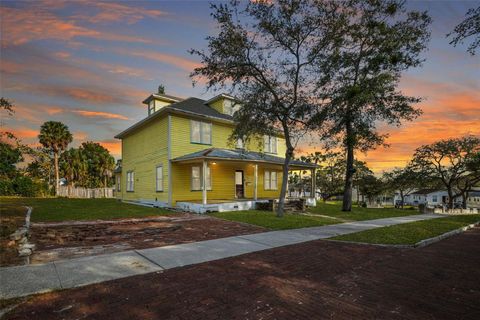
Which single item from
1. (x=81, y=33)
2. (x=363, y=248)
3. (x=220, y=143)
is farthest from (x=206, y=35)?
(x=363, y=248)

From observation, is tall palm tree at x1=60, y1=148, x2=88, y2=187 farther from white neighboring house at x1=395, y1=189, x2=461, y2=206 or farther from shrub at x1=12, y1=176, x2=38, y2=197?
white neighboring house at x1=395, y1=189, x2=461, y2=206

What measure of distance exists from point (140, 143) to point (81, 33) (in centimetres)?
1228

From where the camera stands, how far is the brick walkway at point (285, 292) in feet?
11.6

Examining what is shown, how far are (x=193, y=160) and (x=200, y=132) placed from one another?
11.7 feet

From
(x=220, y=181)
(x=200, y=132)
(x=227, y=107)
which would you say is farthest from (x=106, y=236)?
(x=227, y=107)

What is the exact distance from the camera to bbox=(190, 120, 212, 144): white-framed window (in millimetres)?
19078

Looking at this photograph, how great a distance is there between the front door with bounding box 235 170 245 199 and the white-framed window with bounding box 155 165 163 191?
644cm

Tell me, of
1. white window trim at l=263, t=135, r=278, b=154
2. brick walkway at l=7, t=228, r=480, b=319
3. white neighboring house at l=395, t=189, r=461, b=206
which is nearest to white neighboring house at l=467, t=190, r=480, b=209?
white neighboring house at l=395, t=189, r=461, b=206

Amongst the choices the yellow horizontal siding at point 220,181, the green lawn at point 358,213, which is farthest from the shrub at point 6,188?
the green lawn at point 358,213

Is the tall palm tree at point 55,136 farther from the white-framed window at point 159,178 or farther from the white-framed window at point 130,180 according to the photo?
the white-framed window at point 159,178

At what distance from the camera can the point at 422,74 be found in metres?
17.4

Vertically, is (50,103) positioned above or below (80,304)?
above

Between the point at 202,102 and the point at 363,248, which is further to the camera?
the point at 202,102

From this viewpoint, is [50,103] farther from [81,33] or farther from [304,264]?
[304,264]
